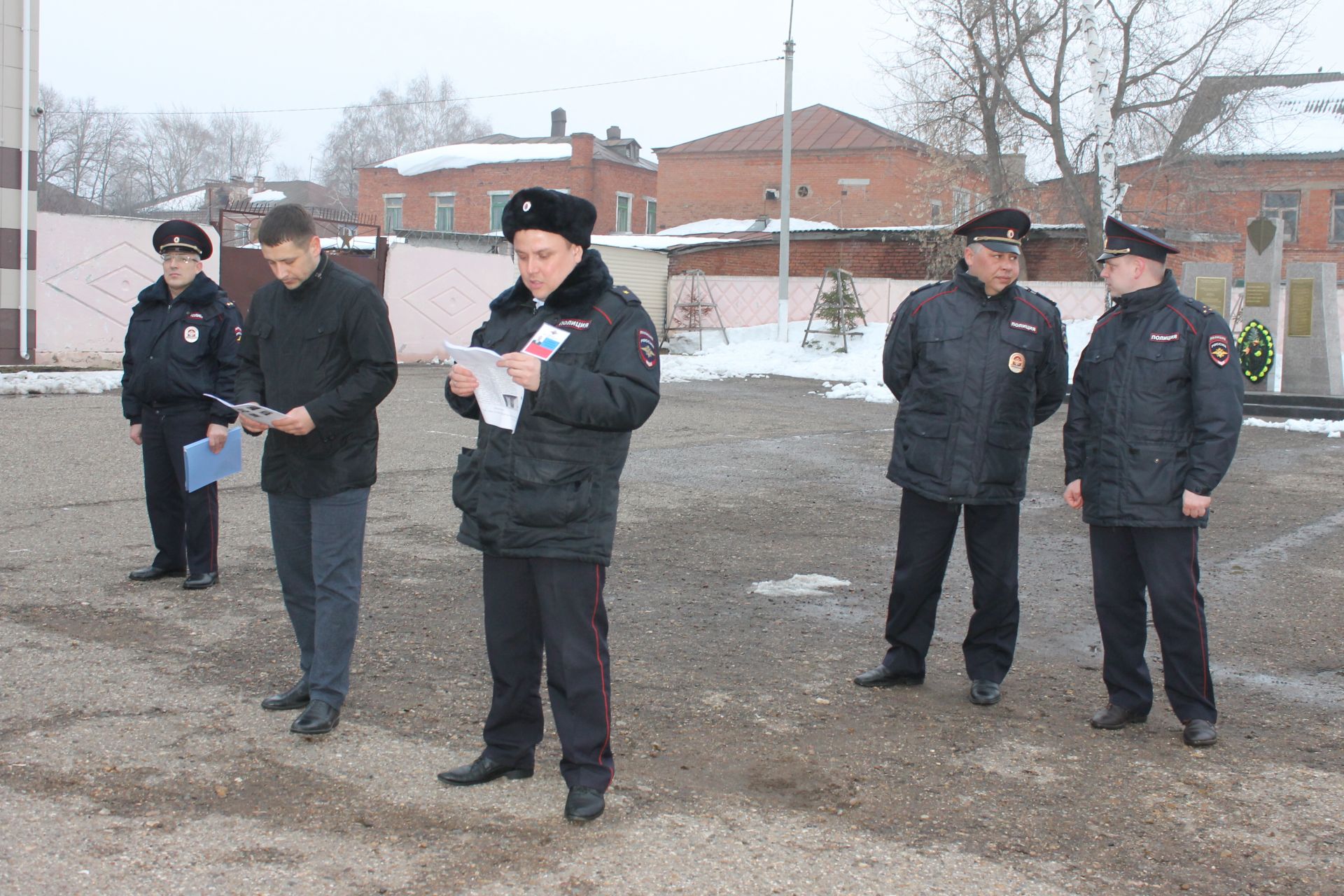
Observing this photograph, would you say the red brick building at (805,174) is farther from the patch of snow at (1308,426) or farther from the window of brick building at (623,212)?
the patch of snow at (1308,426)

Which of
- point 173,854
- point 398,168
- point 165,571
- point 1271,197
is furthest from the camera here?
point 398,168

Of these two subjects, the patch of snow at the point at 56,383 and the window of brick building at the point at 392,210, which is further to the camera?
the window of brick building at the point at 392,210

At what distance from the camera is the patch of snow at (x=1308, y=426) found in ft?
49.3

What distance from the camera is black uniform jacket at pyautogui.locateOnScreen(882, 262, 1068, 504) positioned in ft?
15.1

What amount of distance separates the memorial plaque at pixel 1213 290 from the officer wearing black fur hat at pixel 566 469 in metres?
17.0

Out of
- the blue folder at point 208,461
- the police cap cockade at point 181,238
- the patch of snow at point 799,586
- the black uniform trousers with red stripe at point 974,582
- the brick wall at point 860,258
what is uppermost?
the brick wall at point 860,258

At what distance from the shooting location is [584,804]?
3400mm

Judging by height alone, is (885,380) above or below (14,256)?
below

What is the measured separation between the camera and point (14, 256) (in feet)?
56.7

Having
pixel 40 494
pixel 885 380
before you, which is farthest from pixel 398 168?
pixel 885 380

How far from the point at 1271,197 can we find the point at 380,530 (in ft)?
134

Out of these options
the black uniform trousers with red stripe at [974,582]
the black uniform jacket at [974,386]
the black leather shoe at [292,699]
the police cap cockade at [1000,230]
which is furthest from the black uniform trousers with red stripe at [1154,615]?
the black leather shoe at [292,699]

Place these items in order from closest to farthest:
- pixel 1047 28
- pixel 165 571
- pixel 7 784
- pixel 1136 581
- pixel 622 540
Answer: pixel 7 784, pixel 1136 581, pixel 165 571, pixel 622 540, pixel 1047 28

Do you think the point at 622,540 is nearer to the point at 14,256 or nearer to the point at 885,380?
the point at 885,380
